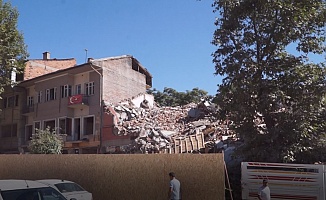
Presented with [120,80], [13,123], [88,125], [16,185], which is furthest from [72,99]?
[16,185]

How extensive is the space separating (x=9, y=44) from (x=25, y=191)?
24.4 meters

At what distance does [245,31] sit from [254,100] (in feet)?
10.0

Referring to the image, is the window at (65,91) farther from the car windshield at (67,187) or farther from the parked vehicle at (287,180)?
the parked vehicle at (287,180)

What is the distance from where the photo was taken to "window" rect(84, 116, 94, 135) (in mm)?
36781

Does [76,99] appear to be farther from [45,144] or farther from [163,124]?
[163,124]

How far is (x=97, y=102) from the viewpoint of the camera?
Answer: 35531 millimetres

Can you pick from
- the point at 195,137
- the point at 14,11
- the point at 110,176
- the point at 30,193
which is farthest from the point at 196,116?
the point at 30,193

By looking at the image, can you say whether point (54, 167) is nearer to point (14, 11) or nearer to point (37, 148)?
point (37, 148)

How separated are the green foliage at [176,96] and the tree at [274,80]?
153ft

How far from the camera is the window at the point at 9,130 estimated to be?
4417 centimetres

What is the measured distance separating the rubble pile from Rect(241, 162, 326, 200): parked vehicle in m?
12.8

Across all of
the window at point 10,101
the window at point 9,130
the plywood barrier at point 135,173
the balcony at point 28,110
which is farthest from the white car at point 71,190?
the window at point 10,101

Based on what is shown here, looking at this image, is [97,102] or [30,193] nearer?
[30,193]

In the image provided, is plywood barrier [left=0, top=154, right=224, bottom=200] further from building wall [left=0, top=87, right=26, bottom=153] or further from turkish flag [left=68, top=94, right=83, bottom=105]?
building wall [left=0, top=87, right=26, bottom=153]
